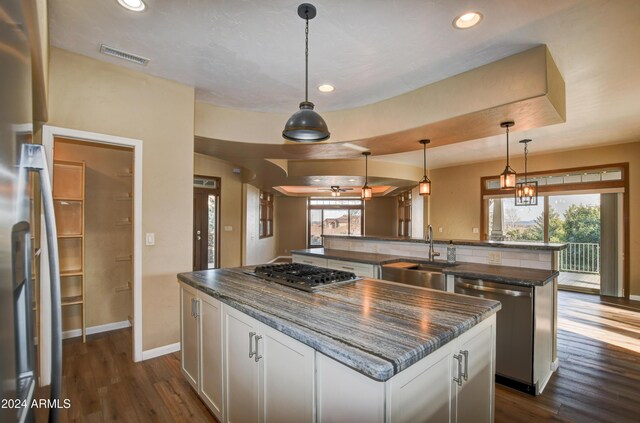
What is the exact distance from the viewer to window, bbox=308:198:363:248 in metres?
11.9

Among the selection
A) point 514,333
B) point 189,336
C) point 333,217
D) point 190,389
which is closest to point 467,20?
point 514,333

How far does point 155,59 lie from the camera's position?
2.80 m

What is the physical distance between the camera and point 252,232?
7.96 meters

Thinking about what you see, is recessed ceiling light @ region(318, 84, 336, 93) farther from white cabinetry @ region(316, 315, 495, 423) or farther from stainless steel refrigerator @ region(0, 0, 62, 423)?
stainless steel refrigerator @ region(0, 0, 62, 423)

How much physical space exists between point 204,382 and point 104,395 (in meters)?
0.97

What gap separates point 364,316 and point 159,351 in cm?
265

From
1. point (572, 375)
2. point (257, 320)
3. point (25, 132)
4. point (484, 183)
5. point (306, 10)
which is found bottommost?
point (572, 375)

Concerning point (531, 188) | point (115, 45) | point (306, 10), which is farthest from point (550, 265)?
point (115, 45)

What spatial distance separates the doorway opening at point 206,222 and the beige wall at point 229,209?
108 mm

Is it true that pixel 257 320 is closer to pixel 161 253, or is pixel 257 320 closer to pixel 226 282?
pixel 226 282

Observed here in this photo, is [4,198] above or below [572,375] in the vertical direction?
above

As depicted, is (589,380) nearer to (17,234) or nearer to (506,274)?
(506,274)

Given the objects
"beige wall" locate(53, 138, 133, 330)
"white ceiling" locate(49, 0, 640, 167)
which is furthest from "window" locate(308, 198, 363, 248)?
"white ceiling" locate(49, 0, 640, 167)

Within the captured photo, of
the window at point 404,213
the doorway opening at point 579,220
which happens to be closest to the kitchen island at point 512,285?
the doorway opening at point 579,220
